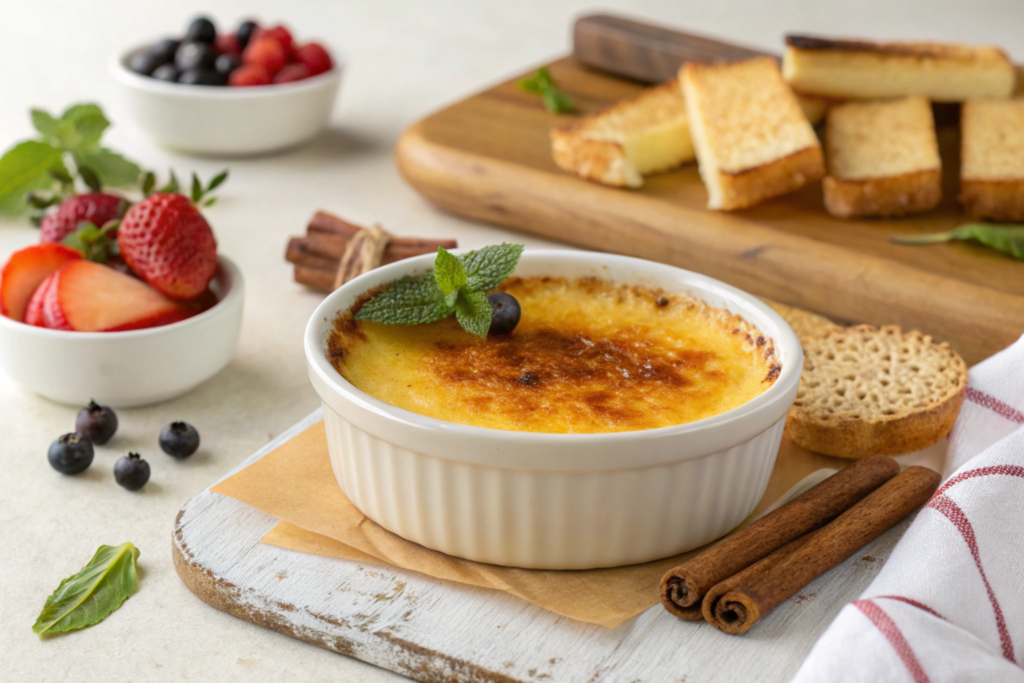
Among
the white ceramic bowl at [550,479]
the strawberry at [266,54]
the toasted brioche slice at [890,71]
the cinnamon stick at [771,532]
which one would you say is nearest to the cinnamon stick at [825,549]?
the cinnamon stick at [771,532]

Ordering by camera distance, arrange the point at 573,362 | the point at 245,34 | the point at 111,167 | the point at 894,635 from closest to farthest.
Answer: the point at 894,635 → the point at 573,362 → the point at 111,167 → the point at 245,34

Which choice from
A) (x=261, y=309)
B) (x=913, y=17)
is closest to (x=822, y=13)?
(x=913, y=17)

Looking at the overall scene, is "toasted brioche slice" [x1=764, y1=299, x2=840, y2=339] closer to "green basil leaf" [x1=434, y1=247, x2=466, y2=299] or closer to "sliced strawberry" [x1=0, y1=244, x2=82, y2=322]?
"green basil leaf" [x1=434, y1=247, x2=466, y2=299]

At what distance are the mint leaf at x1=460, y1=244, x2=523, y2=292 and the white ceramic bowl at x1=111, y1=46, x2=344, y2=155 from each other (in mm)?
1622

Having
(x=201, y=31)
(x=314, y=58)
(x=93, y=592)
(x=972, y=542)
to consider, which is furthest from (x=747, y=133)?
(x=93, y=592)

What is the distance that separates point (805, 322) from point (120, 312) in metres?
1.42

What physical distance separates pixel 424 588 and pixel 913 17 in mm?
4609

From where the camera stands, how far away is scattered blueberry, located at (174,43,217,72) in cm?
319

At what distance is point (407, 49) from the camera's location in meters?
4.75

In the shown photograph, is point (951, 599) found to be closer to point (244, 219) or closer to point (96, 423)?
point (96, 423)

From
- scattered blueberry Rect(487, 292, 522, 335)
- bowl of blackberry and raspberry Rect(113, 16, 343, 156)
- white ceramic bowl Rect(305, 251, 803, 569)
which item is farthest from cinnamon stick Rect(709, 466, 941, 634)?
bowl of blackberry and raspberry Rect(113, 16, 343, 156)

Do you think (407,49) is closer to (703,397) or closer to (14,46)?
(14,46)

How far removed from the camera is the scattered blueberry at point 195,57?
3189 mm

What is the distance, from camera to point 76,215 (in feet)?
7.65
